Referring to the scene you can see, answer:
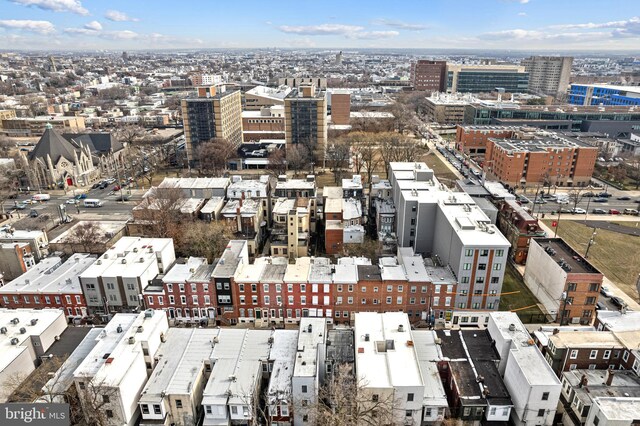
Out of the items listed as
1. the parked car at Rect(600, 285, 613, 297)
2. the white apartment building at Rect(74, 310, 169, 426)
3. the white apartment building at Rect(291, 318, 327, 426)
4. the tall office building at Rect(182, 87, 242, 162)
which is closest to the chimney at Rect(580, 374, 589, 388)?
the parked car at Rect(600, 285, 613, 297)

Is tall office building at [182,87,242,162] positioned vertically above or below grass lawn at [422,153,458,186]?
above

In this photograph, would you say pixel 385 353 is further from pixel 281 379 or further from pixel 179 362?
pixel 179 362

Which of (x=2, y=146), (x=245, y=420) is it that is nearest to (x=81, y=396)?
(x=245, y=420)

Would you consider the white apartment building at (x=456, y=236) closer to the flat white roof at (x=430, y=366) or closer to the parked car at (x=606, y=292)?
the flat white roof at (x=430, y=366)

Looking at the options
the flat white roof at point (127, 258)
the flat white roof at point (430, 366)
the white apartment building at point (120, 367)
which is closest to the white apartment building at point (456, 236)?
the flat white roof at point (430, 366)

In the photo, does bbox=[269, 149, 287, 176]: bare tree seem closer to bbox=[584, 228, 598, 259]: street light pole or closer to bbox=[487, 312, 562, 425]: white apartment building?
bbox=[584, 228, 598, 259]: street light pole
